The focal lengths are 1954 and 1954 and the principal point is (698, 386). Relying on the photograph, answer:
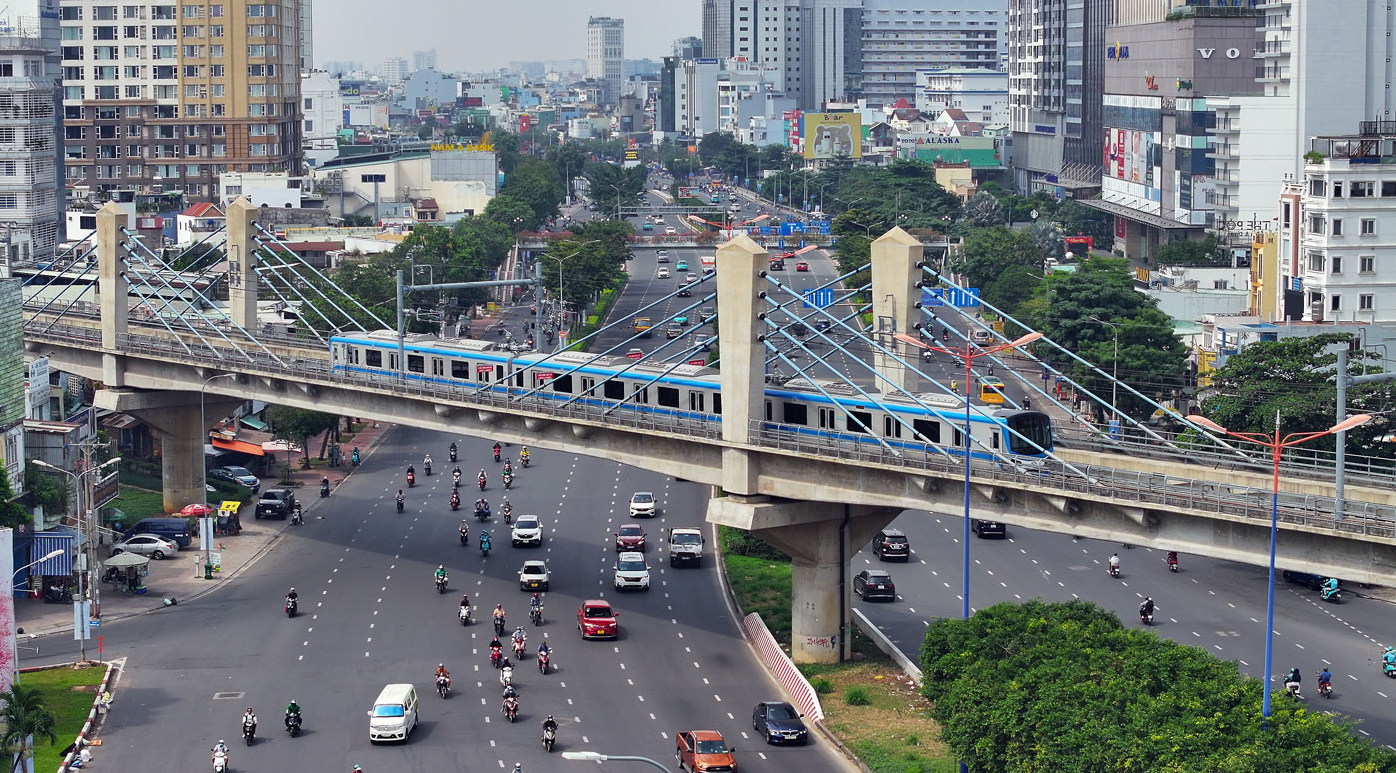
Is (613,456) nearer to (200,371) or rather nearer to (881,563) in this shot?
(881,563)

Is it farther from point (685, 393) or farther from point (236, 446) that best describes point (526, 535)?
point (236, 446)

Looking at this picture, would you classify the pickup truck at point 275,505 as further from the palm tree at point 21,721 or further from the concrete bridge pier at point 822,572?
the palm tree at point 21,721

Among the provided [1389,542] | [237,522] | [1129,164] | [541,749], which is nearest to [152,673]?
[541,749]

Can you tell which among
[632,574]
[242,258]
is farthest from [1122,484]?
[242,258]

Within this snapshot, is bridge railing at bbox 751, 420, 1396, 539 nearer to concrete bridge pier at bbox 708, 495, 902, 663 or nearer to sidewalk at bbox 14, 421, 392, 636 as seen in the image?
concrete bridge pier at bbox 708, 495, 902, 663

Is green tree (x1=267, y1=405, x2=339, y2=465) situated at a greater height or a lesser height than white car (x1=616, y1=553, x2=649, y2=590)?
greater

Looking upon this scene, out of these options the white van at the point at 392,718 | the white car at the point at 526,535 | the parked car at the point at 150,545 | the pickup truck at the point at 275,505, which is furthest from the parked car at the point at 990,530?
the white van at the point at 392,718

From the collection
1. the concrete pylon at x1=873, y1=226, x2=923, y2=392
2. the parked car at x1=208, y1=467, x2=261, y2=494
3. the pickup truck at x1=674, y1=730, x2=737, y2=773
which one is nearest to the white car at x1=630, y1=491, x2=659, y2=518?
the parked car at x1=208, y1=467, x2=261, y2=494
